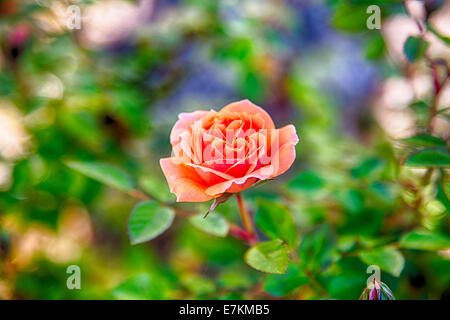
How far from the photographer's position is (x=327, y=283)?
664mm

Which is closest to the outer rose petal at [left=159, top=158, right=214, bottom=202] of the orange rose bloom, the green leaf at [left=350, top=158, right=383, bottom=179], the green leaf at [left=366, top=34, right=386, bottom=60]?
the orange rose bloom

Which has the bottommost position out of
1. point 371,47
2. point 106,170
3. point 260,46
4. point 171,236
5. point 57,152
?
point 171,236

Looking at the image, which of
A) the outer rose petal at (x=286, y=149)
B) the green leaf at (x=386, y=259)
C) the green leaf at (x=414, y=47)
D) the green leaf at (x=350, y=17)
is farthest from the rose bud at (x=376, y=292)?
the green leaf at (x=350, y=17)

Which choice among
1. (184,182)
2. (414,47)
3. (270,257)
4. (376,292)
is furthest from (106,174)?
(414,47)

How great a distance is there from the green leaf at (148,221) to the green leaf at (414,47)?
0.56 m

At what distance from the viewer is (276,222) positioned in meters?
0.69

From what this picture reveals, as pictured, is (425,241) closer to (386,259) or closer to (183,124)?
(386,259)

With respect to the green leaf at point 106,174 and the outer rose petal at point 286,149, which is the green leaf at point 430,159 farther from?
the green leaf at point 106,174

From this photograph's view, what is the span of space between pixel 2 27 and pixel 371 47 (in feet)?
3.56

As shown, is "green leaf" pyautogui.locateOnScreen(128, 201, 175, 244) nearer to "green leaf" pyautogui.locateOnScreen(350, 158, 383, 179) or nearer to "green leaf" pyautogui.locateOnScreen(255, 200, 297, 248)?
"green leaf" pyautogui.locateOnScreen(255, 200, 297, 248)
